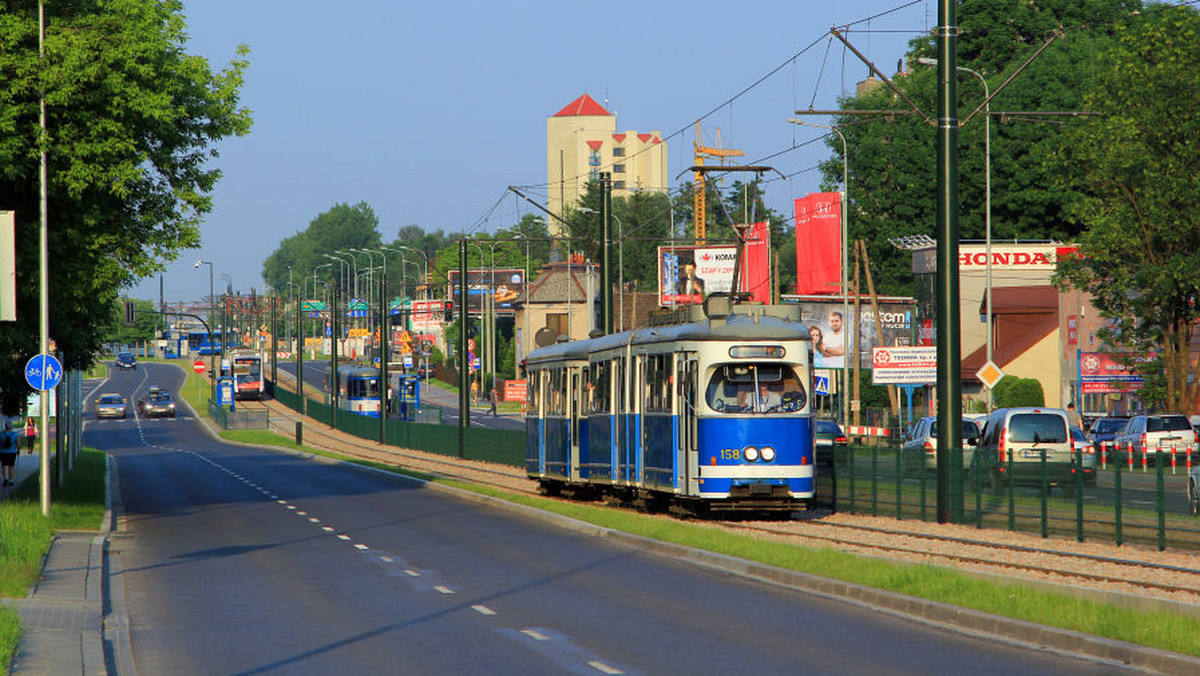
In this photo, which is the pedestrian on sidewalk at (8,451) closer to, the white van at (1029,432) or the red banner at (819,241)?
the white van at (1029,432)

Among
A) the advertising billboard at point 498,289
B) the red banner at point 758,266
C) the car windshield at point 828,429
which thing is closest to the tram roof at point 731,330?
the car windshield at point 828,429

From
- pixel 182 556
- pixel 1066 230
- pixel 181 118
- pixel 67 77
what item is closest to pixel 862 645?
pixel 182 556

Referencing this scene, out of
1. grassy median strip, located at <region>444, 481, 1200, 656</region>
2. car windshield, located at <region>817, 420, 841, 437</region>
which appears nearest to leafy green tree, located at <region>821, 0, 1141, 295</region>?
car windshield, located at <region>817, 420, 841, 437</region>

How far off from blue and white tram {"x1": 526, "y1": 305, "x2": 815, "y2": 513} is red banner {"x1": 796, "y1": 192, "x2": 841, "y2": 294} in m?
53.5

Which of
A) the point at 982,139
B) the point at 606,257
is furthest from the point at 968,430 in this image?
the point at 982,139

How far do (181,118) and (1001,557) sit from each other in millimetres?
18227

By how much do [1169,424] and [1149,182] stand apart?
25.9ft

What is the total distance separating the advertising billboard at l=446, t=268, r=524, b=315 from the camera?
143950mm

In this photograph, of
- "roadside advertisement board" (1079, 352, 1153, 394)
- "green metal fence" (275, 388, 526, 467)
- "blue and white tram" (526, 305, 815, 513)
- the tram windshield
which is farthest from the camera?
"roadside advertisement board" (1079, 352, 1153, 394)

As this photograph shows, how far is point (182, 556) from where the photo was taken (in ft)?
75.5

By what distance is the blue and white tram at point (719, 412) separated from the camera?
2645 cm

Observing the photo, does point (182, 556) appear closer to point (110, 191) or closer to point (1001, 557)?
point (110, 191)

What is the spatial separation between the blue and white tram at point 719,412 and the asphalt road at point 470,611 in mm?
2532

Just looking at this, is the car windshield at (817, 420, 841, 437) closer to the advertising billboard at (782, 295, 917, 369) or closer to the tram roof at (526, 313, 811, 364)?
the tram roof at (526, 313, 811, 364)
